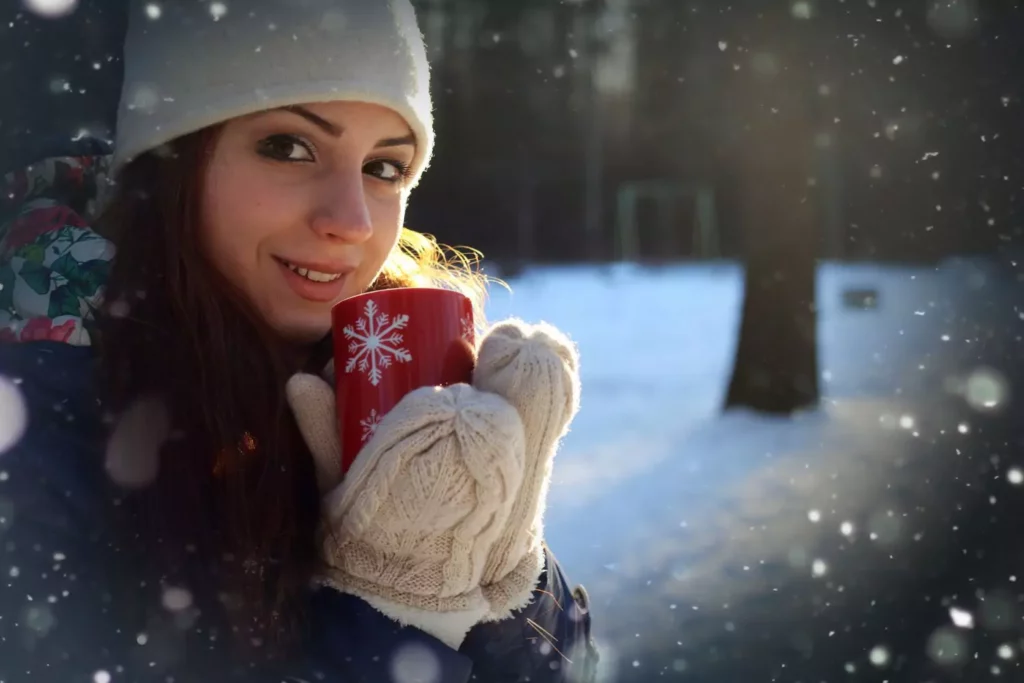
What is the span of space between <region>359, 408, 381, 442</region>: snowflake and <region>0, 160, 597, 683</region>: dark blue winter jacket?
0.18 meters

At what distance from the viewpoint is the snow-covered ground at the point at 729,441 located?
2.94m

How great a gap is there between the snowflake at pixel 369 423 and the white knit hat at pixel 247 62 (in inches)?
16.5

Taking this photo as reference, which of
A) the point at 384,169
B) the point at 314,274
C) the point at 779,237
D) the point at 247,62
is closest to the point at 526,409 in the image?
the point at 314,274

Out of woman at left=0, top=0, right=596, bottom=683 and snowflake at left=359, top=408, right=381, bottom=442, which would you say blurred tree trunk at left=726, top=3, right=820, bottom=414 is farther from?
snowflake at left=359, top=408, right=381, bottom=442

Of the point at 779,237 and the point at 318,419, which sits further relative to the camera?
the point at 779,237

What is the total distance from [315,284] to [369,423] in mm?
257

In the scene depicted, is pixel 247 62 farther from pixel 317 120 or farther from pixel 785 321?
pixel 785 321

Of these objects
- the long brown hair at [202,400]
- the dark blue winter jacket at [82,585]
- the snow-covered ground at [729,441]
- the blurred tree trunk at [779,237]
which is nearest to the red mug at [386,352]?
the long brown hair at [202,400]

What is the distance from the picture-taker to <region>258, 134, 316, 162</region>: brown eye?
1127 millimetres

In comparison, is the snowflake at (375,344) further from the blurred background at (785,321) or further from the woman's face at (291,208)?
the blurred background at (785,321)

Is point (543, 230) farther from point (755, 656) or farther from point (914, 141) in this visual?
point (755, 656)

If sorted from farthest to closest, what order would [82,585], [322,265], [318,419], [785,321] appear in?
[785,321] → [322,265] → [318,419] → [82,585]

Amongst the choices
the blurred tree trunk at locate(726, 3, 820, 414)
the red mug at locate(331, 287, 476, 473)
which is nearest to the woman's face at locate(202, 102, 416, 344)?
the red mug at locate(331, 287, 476, 473)

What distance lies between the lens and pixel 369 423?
97 cm
